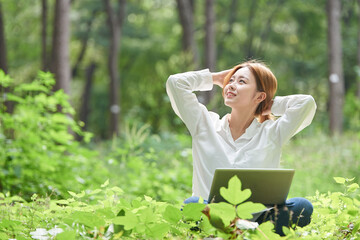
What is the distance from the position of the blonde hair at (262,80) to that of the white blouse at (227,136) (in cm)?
9

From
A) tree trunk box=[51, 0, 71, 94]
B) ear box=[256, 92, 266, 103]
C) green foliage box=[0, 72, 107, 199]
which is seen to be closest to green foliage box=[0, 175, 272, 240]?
ear box=[256, 92, 266, 103]

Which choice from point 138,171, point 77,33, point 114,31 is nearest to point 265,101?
point 138,171

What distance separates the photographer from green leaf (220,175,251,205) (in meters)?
2.19

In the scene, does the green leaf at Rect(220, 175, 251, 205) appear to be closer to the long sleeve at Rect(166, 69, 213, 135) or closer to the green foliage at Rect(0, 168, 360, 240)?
the green foliage at Rect(0, 168, 360, 240)

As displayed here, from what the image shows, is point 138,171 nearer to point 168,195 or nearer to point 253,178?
point 168,195

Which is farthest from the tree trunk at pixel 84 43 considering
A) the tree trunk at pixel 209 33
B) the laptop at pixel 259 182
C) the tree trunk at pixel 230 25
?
the laptop at pixel 259 182

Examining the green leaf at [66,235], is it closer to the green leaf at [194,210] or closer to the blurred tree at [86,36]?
the green leaf at [194,210]

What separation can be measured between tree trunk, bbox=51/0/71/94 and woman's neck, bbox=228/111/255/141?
227 inches

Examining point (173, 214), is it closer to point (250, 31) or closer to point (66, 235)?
point (66, 235)

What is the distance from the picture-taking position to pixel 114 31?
1638 centimetres

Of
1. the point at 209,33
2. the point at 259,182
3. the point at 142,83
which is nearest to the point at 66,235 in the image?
the point at 259,182

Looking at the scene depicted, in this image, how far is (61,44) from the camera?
8797mm

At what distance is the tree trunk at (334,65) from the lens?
13.0 metres

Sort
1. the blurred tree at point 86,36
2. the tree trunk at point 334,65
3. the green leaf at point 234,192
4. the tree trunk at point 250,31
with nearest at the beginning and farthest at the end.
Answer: the green leaf at point 234,192
the tree trunk at point 334,65
the blurred tree at point 86,36
the tree trunk at point 250,31
